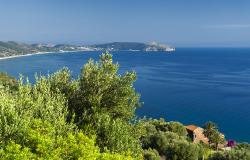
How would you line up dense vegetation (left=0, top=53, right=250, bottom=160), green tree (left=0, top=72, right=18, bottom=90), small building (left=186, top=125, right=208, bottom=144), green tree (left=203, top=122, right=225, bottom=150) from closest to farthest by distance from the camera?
dense vegetation (left=0, top=53, right=250, bottom=160), green tree (left=0, top=72, right=18, bottom=90), green tree (left=203, top=122, right=225, bottom=150), small building (left=186, top=125, right=208, bottom=144)

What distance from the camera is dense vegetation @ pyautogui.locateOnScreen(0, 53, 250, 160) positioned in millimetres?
19375

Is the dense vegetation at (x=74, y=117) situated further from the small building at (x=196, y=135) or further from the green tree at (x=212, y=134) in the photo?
the small building at (x=196, y=135)

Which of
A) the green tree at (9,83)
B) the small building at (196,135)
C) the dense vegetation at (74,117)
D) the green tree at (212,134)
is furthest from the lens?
the small building at (196,135)

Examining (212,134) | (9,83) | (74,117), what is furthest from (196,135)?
(74,117)

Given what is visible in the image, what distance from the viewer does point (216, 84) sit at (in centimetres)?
18175

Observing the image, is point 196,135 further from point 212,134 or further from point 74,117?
point 74,117

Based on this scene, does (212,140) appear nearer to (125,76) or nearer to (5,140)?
(125,76)

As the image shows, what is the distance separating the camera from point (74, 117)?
25.5 m

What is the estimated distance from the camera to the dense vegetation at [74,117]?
63.6 ft

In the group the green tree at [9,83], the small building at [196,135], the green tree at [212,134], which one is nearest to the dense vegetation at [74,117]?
the green tree at [9,83]

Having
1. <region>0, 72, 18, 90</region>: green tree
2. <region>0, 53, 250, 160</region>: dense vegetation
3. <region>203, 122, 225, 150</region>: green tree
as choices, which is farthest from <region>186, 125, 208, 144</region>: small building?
<region>0, 53, 250, 160</region>: dense vegetation

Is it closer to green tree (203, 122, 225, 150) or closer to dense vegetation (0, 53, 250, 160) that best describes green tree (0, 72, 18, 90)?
dense vegetation (0, 53, 250, 160)

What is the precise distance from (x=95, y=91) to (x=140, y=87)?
139 meters

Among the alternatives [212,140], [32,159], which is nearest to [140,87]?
[212,140]
